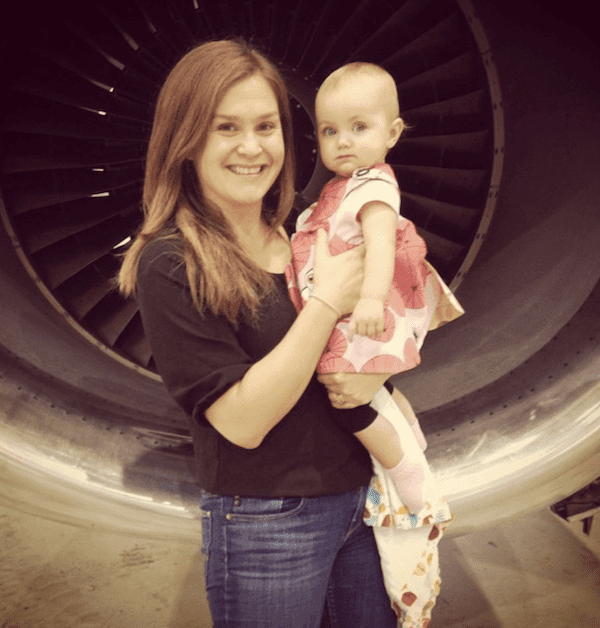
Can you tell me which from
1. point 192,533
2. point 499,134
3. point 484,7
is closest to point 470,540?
point 192,533

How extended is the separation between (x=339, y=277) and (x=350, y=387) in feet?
0.40

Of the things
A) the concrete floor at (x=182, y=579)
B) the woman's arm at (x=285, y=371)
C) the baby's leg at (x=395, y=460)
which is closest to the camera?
the woman's arm at (x=285, y=371)

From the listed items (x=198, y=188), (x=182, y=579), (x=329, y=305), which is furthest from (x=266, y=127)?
(x=182, y=579)

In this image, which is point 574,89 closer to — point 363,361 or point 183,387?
point 363,361

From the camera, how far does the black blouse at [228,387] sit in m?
0.63

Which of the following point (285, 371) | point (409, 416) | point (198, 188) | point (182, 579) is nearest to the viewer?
point (285, 371)

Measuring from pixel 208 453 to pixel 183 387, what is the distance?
0.38 ft

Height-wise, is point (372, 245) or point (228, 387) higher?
point (372, 245)

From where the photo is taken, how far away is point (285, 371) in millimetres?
611

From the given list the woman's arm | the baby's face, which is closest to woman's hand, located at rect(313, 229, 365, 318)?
the woman's arm

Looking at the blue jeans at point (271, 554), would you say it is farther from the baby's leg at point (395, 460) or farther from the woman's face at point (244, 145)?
the woman's face at point (244, 145)

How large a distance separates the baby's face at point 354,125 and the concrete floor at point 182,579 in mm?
898

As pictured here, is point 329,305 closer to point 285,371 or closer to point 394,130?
point 285,371

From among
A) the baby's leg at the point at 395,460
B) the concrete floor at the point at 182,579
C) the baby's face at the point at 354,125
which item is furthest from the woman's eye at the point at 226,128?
the concrete floor at the point at 182,579
